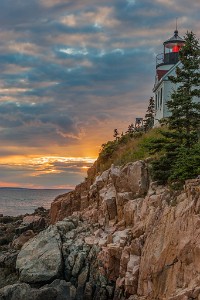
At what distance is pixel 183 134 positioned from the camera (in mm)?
20344

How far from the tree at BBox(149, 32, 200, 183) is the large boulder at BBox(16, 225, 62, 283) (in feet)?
18.7

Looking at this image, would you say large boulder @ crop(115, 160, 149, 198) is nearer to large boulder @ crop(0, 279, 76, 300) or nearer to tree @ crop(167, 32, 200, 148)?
tree @ crop(167, 32, 200, 148)

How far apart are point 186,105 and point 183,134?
174 cm

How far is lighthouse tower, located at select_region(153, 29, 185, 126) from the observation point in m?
36.3

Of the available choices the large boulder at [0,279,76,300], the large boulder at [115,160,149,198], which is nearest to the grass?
the large boulder at [115,160,149,198]

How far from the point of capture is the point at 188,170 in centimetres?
1748

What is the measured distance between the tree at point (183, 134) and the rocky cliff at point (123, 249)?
34.3 inches

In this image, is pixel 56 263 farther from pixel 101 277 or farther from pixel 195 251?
pixel 195 251

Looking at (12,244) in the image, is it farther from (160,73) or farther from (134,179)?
(160,73)

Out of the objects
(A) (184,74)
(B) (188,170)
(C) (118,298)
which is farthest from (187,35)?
(C) (118,298)

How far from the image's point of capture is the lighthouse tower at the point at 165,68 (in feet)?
119

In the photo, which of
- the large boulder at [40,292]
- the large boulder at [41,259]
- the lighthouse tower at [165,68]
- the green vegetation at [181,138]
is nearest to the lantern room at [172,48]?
the lighthouse tower at [165,68]

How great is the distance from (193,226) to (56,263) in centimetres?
749

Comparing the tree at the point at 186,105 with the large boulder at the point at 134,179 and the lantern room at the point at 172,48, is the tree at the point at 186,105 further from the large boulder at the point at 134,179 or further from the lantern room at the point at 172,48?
the lantern room at the point at 172,48
